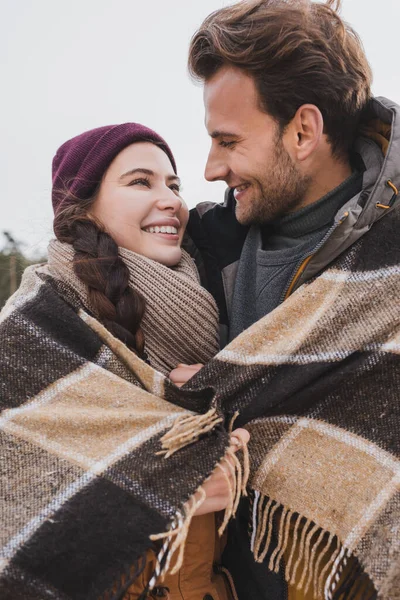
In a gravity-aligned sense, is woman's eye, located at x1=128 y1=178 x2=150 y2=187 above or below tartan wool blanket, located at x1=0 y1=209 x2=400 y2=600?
above

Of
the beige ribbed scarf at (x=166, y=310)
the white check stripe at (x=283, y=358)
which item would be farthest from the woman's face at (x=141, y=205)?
the white check stripe at (x=283, y=358)

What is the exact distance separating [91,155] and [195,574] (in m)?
1.41

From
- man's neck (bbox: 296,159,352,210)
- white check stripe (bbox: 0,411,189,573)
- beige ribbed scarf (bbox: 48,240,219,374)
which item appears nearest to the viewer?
white check stripe (bbox: 0,411,189,573)

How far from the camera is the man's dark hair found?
200cm

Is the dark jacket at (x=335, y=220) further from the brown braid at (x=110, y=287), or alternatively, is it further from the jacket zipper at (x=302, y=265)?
the brown braid at (x=110, y=287)

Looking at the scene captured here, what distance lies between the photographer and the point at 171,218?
1986 millimetres

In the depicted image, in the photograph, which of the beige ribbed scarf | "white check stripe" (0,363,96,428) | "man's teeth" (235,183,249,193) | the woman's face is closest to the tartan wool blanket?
"white check stripe" (0,363,96,428)

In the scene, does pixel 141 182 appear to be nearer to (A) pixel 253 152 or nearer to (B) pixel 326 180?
(A) pixel 253 152

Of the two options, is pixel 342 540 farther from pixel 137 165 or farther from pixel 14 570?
pixel 137 165

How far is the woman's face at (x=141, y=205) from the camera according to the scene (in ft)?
6.28

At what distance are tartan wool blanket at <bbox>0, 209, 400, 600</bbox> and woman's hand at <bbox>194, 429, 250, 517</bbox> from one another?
0.17 feet

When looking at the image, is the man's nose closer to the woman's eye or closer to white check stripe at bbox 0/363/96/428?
the woman's eye

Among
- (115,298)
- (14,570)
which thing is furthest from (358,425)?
(14,570)

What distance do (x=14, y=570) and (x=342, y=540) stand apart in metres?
0.77
